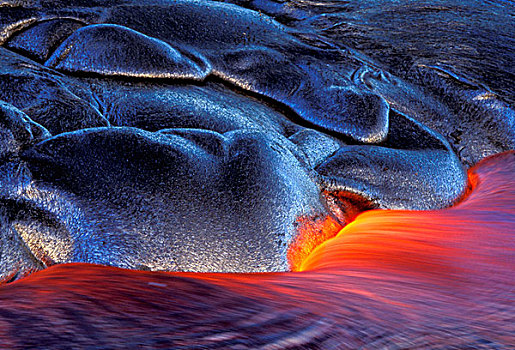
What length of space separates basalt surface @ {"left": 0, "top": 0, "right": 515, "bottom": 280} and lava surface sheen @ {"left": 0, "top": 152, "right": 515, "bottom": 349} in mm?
244

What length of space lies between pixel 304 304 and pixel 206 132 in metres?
1.18

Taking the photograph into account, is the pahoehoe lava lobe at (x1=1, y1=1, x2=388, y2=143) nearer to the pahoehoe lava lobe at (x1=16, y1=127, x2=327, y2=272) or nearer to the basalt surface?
the basalt surface

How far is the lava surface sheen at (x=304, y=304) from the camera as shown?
30.9 inches

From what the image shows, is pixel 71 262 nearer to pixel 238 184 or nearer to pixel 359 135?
pixel 238 184

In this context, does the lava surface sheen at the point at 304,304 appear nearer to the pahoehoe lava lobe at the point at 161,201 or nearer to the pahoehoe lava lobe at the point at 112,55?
the pahoehoe lava lobe at the point at 161,201

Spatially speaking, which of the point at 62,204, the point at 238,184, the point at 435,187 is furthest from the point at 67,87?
the point at 435,187

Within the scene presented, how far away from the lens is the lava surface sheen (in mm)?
786

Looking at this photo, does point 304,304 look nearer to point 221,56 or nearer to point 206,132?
point 206,132

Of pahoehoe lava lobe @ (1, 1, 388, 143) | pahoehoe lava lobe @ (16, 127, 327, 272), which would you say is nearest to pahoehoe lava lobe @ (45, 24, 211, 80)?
pahoehoe lava lobe @ (1, 1, 388, 143)

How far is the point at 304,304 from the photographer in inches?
40.1

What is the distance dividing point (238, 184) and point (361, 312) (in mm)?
945

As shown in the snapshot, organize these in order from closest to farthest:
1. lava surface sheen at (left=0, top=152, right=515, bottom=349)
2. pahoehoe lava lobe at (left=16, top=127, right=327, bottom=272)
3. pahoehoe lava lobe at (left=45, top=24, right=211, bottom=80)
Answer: lava surface sheen at (left=0, top=152, right=515, bottom=349) → pahoehoe lava lobe at (left=16, top=127, right=327, bottom=272) → pahoehoe lava lobe at (left=45, top=24, right=211, bottom=80)

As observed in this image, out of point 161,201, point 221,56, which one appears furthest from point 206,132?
point 221,56

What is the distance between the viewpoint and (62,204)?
64.5 inches
